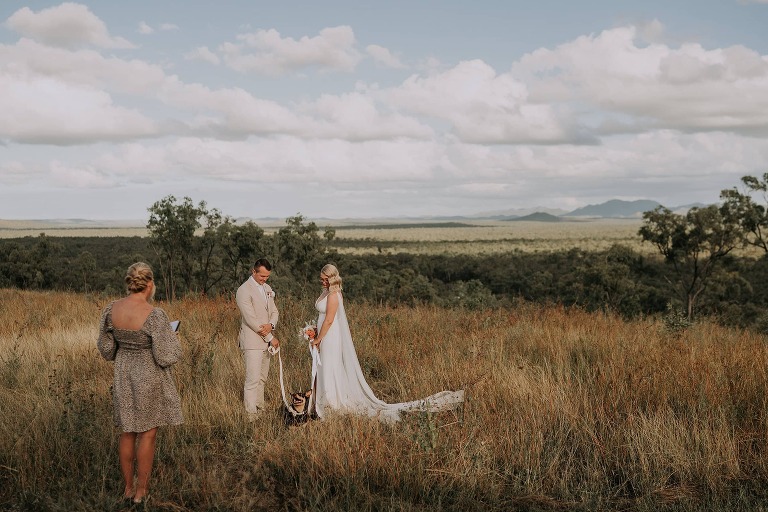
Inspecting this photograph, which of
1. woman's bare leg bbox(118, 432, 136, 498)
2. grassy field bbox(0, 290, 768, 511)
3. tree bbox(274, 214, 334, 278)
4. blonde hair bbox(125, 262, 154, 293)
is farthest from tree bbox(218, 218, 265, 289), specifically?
blonde hair bbox(125, 262, 154, 293)

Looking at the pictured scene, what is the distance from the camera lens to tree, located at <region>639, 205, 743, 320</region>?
4094cm

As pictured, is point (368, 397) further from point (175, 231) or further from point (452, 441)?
point (175, 231)

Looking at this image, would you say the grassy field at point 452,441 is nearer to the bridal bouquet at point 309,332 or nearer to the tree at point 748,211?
the bridal bouquet at point 309,332

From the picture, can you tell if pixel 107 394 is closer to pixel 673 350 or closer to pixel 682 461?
pixel 682 461

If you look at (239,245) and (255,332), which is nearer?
(255,332)

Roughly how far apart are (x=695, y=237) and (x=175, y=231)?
38800 millimetres

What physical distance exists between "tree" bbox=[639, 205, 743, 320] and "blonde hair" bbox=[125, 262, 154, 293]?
139 ft

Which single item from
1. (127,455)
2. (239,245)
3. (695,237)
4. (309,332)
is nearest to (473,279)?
(695,237)

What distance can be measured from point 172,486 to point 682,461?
14.4ft

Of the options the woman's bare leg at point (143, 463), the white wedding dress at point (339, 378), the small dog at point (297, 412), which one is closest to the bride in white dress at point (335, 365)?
the white wedding dress at point (339, 378)

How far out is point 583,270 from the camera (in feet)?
164

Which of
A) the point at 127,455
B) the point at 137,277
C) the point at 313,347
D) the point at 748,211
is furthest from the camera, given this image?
the point at 748,211

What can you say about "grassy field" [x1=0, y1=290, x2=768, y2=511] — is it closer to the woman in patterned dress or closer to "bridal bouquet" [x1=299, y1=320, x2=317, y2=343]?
the woman in patterned dress

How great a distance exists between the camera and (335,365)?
6734 millimetres
